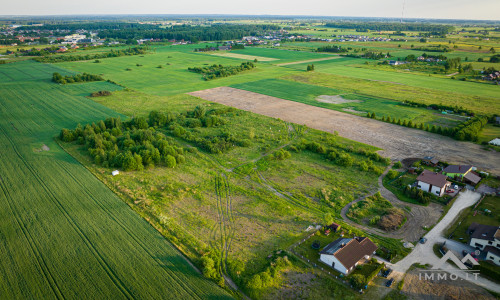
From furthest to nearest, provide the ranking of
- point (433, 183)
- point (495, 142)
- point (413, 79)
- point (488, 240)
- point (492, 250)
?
point (413, 79)
point (495, 142)
point (433, 183)
point (488, 240)
point (492, 250)

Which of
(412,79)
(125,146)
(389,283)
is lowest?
(389,283)

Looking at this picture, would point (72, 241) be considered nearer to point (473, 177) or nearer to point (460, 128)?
point (473, 177)

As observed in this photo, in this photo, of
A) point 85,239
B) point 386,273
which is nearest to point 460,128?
point 386,273

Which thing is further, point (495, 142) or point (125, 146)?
point (495, 142)

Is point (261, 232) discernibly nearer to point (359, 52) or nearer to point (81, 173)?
point (81, 173)

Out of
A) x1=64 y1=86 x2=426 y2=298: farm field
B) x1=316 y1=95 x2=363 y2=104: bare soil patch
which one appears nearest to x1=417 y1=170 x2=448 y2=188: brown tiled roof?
x1=64 y1=86 x2=426 y2=298: farm field

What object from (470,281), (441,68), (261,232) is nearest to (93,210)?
(261,232)

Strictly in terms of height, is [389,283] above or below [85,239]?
below

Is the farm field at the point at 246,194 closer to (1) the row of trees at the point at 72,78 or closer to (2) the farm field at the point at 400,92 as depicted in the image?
(2) the farm field at the point at 400,92
